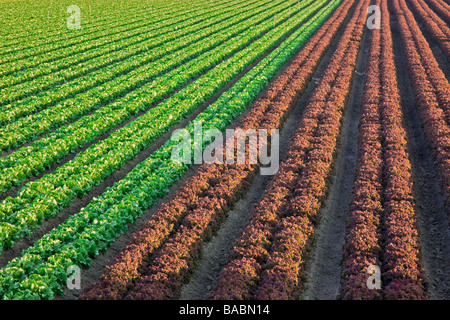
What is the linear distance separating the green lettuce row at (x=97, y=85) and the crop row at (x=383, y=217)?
1354 centimetres

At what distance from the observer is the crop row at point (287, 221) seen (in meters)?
9.52

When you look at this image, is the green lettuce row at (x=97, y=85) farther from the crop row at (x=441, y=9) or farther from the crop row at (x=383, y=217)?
the crop row at (x=441, y=9)

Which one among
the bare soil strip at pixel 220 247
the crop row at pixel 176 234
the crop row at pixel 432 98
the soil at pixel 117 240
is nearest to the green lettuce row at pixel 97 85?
the soil at pixel 117 240

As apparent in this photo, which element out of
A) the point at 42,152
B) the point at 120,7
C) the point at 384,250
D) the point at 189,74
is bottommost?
the point at 384,250

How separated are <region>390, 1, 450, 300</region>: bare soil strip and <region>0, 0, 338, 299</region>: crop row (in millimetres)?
8394

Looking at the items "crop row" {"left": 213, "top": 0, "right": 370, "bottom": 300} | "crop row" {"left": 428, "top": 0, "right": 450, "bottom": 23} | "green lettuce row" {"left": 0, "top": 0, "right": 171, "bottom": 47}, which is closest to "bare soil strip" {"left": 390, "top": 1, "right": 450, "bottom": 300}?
"crop row" {"left": 213, "top": 0, "right": 370, "bottom": 300}

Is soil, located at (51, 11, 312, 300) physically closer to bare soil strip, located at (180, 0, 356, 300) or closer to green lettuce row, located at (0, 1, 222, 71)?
bare soil strip, located at (180, 0, 356, 300)

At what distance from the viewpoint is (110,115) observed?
19.2 metres

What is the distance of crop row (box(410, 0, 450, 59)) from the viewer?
1283 inches

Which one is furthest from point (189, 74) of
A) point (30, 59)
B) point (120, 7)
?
point (120, 7)
